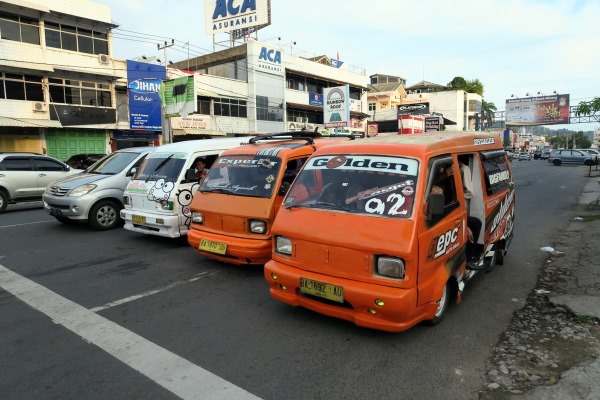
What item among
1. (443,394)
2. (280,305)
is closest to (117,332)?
(280,305)

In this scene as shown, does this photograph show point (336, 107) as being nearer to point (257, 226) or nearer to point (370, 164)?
point (257, 226)

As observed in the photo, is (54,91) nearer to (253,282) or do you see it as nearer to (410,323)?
(253,282)

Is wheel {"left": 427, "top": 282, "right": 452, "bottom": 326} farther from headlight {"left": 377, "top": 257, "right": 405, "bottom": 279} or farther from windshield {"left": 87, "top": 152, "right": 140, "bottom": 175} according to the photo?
windshield {"left": 87, "top": 152, "right": 140, "bottom": 175}

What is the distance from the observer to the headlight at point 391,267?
3484mm

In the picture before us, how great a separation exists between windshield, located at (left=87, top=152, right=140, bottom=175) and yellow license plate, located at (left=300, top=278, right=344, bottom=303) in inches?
264

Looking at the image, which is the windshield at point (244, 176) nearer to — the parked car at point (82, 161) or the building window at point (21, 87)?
the parked car at point (82, 161)

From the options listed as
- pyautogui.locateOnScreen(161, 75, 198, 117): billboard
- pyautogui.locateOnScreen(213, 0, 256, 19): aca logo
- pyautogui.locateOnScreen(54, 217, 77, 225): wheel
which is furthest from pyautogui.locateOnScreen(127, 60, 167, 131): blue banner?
pyautogui.locateOnScreen(54, 217, 77, 225): wheel

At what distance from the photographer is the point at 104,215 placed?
8.68 meters

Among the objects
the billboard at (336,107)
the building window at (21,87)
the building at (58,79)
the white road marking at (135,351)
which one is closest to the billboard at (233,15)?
the billboard at (336,107)

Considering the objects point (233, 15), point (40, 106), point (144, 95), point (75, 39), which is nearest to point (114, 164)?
point (40, 106)

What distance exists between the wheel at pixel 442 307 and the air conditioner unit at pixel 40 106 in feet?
80.9

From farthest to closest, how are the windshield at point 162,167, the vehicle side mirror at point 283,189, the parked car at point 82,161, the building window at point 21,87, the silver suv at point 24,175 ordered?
1. the building window at point 21,87
2. the parked car at point 82,161
3. the silver suv at point 24,175
4. the windshield at point 162,167
5. the vehicle side mirror at point 283,189

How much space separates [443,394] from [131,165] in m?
8.07

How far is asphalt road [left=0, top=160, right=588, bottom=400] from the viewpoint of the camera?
3.07m
